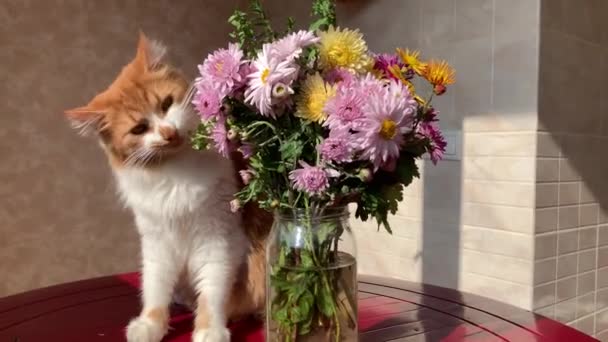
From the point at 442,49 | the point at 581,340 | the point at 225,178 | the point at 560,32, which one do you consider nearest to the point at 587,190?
the point at 560,32

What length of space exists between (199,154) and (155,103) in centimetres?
11

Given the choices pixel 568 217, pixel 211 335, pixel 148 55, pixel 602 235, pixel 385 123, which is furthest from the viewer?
pixel 602 235

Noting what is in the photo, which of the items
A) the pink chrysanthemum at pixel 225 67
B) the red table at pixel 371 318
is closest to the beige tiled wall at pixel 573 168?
the red table at pixel 371 318

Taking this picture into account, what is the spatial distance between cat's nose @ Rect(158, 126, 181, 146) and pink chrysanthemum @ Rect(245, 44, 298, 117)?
25 centimetres

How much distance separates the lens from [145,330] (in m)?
0.79

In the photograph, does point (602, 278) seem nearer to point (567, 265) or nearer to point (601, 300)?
point (601, 300)

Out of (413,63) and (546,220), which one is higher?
(413,63)

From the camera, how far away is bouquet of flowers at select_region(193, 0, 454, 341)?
1.77 ft

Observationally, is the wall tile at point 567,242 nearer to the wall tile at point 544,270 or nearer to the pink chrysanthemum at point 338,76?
the wall tile at point 544,270

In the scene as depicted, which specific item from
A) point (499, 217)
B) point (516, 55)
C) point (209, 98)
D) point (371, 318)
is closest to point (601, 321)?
point (499, 217)

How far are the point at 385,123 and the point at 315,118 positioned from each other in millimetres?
84

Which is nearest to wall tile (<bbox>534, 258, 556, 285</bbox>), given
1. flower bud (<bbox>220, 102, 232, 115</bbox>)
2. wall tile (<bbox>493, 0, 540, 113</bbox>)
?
wall tile (<bbox>493, 0, 540, 113</bbox>)

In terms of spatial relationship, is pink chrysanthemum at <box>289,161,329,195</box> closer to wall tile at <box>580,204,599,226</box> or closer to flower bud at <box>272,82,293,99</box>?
flower bud at <box>272,82,293,99</box>

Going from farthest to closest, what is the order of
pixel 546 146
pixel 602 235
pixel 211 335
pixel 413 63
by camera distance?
1. pixel 602 235
2. pixel 546 146
3. pixel 211 335
4. pixel 413 63
